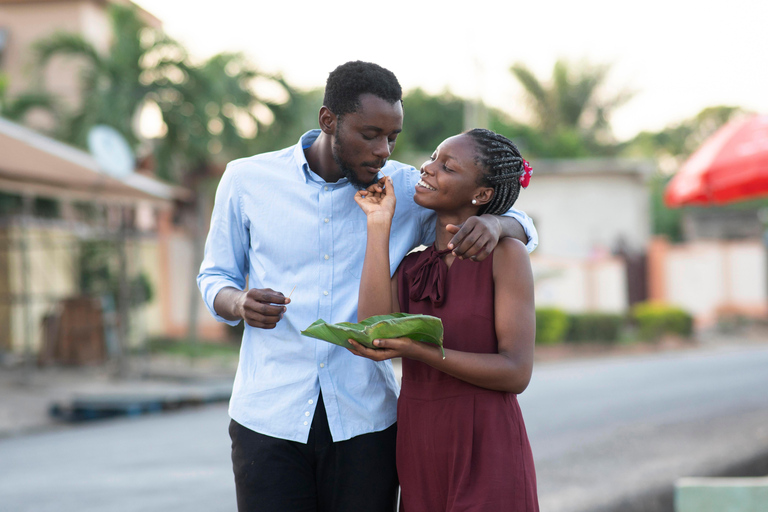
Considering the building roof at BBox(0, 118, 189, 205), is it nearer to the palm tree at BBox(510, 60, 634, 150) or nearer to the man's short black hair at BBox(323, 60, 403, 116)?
the man's short black hair at BBox(323, 60, 403, 116)

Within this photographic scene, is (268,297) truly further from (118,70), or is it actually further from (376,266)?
(118,70)

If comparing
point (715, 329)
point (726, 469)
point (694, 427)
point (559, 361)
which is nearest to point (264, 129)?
point (559, 361)

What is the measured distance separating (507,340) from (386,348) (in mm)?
341

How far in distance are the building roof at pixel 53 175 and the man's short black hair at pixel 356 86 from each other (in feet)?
21.9

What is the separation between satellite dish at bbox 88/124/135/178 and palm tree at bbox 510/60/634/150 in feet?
65.2

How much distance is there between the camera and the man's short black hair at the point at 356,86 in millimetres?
2254

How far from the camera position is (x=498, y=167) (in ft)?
7.29

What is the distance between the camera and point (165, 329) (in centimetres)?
1653

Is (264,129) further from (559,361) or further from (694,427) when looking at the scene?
(694,427)

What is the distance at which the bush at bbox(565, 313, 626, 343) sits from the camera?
55.2 ft

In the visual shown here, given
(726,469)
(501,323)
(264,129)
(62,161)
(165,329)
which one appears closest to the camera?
(501,323)

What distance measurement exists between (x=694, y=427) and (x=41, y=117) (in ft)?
50.3

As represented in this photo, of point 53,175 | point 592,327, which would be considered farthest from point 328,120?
point 592,327

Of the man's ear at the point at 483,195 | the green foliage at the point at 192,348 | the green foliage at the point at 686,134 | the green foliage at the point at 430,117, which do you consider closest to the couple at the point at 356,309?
the man's ear at the point at 483,195
